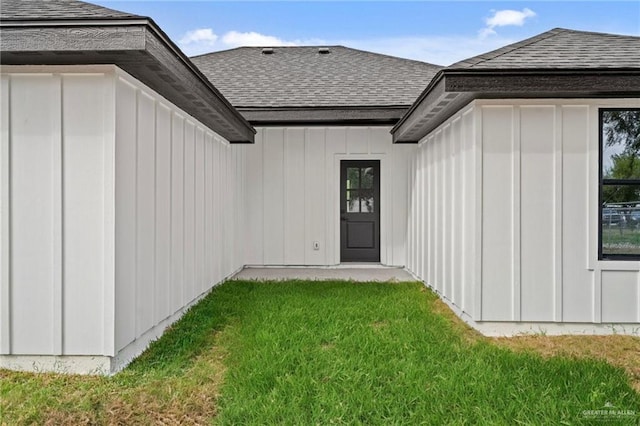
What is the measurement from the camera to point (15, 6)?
120 inches

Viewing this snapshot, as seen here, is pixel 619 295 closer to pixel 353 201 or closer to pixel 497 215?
pixel 497 215

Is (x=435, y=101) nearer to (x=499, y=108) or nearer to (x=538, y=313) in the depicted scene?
(x=499, y=108)

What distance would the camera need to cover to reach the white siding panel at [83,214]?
115 inches

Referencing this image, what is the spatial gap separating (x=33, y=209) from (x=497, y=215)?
12.8ft

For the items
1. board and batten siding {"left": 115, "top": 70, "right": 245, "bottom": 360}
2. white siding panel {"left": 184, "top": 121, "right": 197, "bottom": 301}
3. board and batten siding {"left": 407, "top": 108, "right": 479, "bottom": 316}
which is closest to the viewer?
board and batten siding {"left": 115, "top": 70, "right": 245, "bottom": 360}

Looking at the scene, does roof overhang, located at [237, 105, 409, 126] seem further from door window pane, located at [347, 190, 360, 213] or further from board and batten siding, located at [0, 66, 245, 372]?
board and batten siding, located at [0, 66, 245, 372]

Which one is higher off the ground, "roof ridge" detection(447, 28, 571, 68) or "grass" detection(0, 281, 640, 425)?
"roof ridge" detection(447, 28, 571, 68)

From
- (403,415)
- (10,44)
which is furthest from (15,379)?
(403,415)

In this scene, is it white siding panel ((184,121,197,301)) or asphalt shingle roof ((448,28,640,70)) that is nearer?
asphalt shingle roof ((448,28,640,70))

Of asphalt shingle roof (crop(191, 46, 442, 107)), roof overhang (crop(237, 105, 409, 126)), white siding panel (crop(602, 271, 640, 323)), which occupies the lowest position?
white siding panel (crop(602, 271, 640, 323))

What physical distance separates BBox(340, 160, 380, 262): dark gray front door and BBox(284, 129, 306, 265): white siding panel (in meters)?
0.76

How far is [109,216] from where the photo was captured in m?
2.92

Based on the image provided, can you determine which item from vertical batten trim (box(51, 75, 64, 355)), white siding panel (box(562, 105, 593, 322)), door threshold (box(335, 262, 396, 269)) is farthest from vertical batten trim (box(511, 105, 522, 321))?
door threshold (box(335, 262, 396, 269))

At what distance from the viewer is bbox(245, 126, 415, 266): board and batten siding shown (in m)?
7.73
